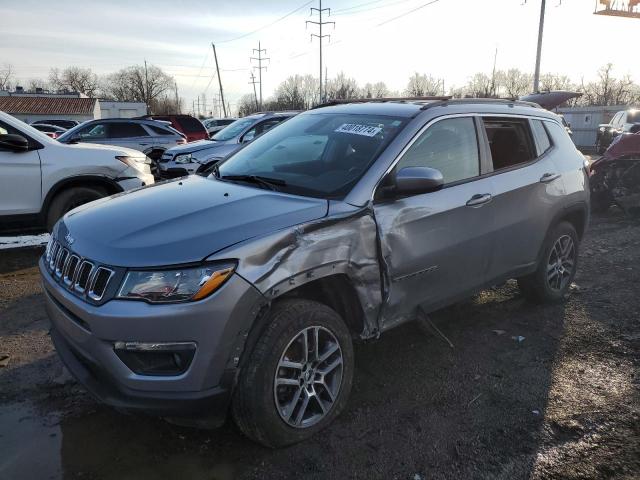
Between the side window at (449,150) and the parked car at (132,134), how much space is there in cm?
1062

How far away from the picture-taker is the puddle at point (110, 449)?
264 cm

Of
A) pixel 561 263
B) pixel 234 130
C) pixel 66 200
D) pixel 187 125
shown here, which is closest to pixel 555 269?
pixel 561 263

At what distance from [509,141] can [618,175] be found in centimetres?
657

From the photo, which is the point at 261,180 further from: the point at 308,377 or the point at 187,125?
the point at 187,125

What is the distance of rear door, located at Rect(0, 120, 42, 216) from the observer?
5.93 meters

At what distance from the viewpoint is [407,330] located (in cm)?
441

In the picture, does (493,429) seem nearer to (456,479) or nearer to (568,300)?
(456,479)

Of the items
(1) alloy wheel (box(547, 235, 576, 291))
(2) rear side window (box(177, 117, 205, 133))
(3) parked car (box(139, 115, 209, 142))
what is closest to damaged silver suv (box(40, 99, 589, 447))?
(1) alloy wheel (box(547, 235, 576, 291))

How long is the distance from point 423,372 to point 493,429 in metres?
0.73

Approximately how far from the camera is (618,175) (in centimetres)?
956

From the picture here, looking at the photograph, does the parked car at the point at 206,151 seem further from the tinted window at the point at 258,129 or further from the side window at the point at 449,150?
the side window at the point at 449,150

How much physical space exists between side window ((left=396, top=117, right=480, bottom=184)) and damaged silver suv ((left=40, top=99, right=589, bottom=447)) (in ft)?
0.04

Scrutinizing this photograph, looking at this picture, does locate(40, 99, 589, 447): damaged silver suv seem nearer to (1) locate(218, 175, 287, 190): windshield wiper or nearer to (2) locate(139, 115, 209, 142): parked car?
(1) locate(218, 175, 287, 190): windshield wiper

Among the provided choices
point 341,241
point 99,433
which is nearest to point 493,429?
point 341,241
